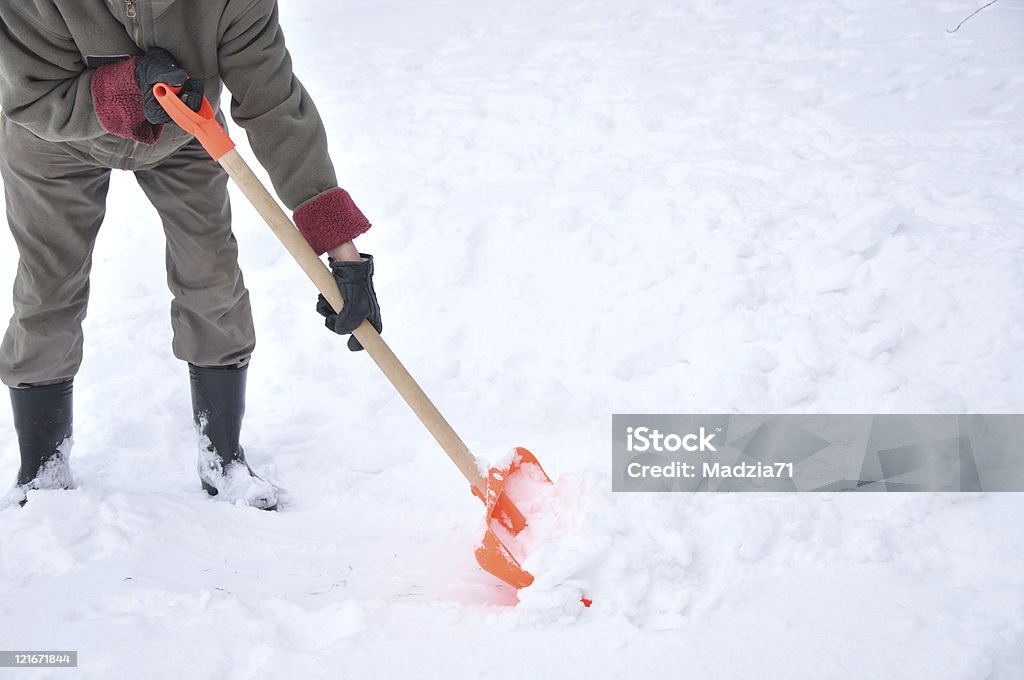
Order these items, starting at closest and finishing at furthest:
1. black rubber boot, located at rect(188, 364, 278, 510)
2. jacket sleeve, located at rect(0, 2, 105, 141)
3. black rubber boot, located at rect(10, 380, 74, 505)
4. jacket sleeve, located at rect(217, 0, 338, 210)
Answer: jacket sleeve, located at rect(0, 2, 105, 141), jacket sleeve, located at rect(217, 0, 338, 210), black rubber boot, located at rect(10, 380, 74, 505), black rubber boot, located at rect(188, 364, 278, 510)

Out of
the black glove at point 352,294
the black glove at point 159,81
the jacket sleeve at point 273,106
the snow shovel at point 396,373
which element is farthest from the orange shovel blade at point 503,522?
the black glove at point 159,81

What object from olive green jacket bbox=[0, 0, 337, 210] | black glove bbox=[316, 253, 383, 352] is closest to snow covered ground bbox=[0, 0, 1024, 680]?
black glove bbox=[316, 253, 383, 352]

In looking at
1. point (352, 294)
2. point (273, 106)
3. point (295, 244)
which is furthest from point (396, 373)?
point (273, 106)

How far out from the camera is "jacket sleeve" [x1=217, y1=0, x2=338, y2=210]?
1.85m

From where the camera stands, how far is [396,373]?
75.8 inches

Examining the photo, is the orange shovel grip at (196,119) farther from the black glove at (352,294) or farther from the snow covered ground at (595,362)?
the snow covered ground at (595,362)

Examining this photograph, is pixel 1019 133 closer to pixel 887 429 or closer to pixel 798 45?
pixel 798 45

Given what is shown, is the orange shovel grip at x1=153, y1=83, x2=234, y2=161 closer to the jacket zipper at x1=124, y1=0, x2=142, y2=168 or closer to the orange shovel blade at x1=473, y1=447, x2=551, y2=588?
the jacket zipper at x1=124, y1=0, x2=142, y2=168

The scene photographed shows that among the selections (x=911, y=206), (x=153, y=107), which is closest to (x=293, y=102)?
(x=153, y=107)

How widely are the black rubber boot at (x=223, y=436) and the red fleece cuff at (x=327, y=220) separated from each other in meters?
0.59

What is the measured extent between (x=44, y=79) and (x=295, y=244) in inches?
23.6

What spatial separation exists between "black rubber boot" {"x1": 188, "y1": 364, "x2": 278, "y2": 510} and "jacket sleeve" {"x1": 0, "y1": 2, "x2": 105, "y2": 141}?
2.49 feet

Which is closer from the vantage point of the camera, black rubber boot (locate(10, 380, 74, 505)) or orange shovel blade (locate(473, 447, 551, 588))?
orange shovel blade (locate(473, 447, 551, 588))

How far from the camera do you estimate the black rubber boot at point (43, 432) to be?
2.16m
